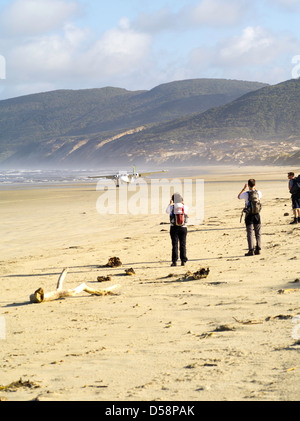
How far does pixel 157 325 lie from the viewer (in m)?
6.14

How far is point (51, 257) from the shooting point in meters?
12.0

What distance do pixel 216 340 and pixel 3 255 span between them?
8582 mm

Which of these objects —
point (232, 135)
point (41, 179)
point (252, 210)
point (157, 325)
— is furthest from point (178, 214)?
point (232, 135)

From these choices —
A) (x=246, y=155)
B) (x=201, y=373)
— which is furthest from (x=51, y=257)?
(x=246, y=155)

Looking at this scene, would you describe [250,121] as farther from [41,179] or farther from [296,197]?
[296,197]

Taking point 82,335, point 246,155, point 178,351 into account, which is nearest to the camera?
point 178,351

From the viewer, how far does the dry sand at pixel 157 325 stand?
166 inches

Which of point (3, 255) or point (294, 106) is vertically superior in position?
point (294, 106)

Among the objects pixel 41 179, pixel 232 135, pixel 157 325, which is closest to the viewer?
pixel 157 325

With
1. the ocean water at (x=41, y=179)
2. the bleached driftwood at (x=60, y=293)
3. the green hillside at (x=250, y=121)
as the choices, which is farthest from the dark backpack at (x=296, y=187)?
the green hillside at (x=250, y=121)

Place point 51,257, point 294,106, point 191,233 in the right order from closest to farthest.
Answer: point 51,257 → point 191,233 → point 294,106
